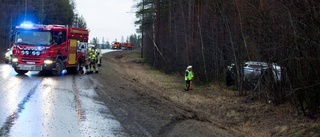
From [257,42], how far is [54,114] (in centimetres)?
674

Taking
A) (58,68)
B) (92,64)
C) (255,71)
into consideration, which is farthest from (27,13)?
(255,71)

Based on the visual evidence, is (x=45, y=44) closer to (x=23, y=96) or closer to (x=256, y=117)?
(x=23, y=96)

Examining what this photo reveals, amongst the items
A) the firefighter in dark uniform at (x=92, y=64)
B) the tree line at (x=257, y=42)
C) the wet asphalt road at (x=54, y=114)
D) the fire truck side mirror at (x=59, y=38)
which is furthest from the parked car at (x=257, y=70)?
the firefighter in dark uniform at (x=92, y=64)

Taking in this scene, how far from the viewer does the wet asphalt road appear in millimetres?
8592

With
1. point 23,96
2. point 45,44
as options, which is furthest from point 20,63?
point 23,96

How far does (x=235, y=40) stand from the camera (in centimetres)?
1748

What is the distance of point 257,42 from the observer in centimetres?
1348

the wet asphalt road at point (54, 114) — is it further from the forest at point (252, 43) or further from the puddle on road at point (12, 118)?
the forest at point (252, 43)

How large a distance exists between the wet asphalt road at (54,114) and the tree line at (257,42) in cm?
454

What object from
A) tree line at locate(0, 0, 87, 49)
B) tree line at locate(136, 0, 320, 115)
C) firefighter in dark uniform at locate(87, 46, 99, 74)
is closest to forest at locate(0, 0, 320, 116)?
tree line at locate(136, 0, 320, 115)

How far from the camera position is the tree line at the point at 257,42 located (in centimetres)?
959

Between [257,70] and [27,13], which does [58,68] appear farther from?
[27,13]

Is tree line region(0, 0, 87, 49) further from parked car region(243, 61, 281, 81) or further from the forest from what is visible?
parked car region(243, 61, 281, 81)

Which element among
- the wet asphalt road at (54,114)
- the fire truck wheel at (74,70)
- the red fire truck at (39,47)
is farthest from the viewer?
the fire truck wheel at (74,70)
